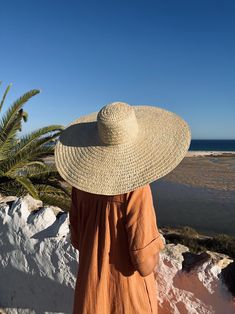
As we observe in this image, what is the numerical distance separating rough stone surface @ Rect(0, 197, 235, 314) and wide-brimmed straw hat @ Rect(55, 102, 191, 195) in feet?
2.52

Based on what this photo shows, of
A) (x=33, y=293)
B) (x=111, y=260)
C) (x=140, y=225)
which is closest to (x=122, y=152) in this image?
(x=140, y=225)

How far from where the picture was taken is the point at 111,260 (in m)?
1.71

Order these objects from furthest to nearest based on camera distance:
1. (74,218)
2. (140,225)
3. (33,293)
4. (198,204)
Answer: (198,204) → (33,293) → (74,218) → (140,225)

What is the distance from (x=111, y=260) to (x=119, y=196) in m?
0.35

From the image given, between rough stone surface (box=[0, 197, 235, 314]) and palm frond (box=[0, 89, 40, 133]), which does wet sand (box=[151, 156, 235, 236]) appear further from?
rough stone surface (box=[0, 197, 235, 314])

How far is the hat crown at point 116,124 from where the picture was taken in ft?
5.11

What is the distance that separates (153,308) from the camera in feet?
5.98

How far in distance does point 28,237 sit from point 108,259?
1188 millimetres

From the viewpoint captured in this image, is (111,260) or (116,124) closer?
(116,124)

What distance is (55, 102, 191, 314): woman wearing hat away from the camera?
1.55 m

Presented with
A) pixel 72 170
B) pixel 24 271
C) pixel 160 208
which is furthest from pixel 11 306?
pixel 160 208

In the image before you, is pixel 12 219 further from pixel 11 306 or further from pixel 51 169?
pixel 51 169

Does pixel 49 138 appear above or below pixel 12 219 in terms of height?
above

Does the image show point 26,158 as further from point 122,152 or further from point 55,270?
point 122,152
